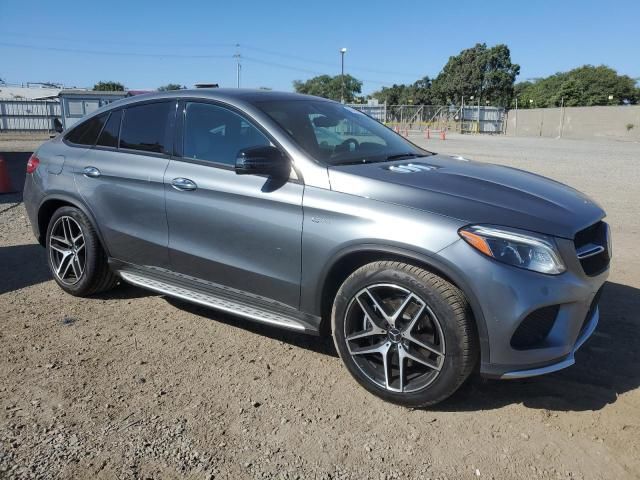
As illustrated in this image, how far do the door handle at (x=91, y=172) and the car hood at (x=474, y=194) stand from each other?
7.03 feet

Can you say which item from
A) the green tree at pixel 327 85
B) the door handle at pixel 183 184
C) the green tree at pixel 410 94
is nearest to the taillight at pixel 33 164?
the door handle at pixel 183 184

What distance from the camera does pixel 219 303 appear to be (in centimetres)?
373

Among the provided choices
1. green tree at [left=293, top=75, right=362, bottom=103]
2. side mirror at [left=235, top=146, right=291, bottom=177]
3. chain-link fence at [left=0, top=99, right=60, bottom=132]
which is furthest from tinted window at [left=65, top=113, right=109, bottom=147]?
green tree at [left=293, top=75, right=362, bottom=103]

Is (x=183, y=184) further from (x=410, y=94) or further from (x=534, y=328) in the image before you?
(x=410, y=94)

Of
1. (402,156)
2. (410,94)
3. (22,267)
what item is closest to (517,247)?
(402,156)

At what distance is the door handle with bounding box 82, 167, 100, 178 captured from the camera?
170 inches

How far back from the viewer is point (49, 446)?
2.66 m

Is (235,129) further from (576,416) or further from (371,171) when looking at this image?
(576,416)

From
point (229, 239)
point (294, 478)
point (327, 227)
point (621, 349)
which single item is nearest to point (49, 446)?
point (294, 478)

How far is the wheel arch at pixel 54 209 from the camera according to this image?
4.38 metres

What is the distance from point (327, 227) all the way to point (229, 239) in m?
0.76

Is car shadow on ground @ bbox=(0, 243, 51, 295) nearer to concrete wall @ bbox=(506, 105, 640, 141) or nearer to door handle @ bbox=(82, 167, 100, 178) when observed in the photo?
door handle @ bbox=(82, 167, 100, 178)

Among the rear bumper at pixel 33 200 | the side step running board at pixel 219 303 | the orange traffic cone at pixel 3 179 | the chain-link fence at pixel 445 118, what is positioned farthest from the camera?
the chain-link fence at pixel 445 118

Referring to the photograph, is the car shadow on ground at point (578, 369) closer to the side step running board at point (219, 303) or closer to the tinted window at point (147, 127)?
the side step running board at point (219, 303)
